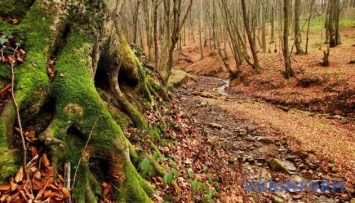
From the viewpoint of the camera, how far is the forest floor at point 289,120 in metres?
8.40

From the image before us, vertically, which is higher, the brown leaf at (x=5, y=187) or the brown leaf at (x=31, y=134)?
the brown leaf at (x=31, y=134)

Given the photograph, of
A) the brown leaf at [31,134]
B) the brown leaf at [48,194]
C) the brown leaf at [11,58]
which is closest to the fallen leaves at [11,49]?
the brown leaf at [11,58]

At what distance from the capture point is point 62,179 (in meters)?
2.74

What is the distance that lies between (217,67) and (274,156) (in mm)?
22812

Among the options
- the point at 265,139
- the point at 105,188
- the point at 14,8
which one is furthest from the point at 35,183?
the point at 265,139

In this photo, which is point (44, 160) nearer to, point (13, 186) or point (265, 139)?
point (13, 186)

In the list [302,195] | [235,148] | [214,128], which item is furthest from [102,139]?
[214,128]

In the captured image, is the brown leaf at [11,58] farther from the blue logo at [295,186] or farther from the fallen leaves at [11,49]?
the blue logo at [295,186]

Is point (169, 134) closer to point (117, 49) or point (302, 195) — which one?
point (117, 49)

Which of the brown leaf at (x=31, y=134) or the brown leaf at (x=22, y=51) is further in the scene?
the brown leaf at (x=22, y=51)

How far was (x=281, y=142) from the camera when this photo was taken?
35.1 ft

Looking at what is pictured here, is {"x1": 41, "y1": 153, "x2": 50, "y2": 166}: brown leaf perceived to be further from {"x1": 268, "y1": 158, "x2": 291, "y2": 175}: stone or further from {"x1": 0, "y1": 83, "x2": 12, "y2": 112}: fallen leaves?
{"x1": 268, "y1": 158, "x2": 291, "y2": 175}: stone

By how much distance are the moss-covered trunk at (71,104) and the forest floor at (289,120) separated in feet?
9.48

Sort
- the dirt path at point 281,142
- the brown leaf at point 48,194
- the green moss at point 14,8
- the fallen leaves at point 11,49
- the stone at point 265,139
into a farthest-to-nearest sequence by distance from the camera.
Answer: the stone at point 265,139 < the dirt path at point 281,142 < the green moss at point 14,8 < the fallen leaves at point 11,49 < the brown leaf at point 48,194
